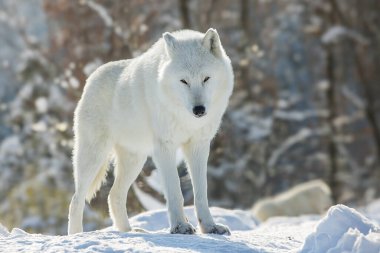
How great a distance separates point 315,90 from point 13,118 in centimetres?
1215

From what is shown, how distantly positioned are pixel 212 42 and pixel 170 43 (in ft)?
1.02

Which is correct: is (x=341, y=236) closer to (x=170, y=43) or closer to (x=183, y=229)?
(x=183, y=229)

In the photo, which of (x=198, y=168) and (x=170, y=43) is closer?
(x=170, y=43)

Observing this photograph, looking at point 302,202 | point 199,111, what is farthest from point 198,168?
point 302,202

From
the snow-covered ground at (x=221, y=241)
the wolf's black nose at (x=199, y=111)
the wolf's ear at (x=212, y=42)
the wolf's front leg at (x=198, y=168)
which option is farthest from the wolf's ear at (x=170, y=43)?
the snow-covered ground at (x=221, y=241)

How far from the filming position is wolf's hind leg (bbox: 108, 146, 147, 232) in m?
6.29

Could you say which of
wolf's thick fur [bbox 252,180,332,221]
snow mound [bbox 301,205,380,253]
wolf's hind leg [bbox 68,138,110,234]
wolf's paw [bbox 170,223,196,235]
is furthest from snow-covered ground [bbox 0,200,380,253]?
wolf's thick fur [bbox 252,180,332,221]

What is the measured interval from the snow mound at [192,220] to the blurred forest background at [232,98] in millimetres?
1847

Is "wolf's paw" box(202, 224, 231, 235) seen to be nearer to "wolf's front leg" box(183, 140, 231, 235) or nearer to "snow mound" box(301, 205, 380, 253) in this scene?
"wolf's front leg" box(183, 140, 231, 235)

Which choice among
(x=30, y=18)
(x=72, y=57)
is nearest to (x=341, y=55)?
(x=30, y=18)

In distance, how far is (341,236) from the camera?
414 centimetres

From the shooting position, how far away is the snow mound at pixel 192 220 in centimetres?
703

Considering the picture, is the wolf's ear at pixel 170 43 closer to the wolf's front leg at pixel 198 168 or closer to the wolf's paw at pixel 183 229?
the wolf's front leg at pixel 198 168

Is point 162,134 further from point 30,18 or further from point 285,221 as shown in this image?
point 30,18
